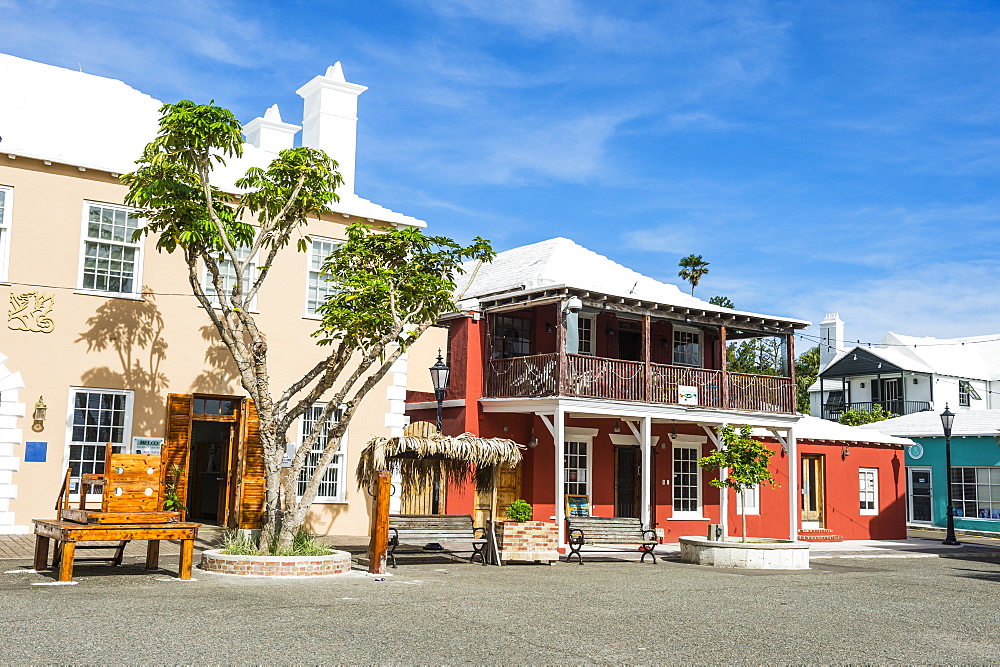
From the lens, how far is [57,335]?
47.6 ft

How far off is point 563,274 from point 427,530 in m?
9.23

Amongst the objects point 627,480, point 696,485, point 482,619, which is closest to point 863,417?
point 696,485

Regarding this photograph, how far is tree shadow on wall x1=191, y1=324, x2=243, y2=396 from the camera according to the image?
15752mm

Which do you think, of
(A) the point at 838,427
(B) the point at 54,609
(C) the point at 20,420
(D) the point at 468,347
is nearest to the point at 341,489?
(D) the point at 468,347

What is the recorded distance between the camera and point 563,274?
21688 millimetres

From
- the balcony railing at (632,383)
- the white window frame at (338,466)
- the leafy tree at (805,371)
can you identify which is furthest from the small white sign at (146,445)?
the leafy tree at (805,371)

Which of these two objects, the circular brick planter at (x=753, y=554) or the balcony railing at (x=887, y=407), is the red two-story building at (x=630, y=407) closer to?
the circular brick planter at (x=753, y=554)

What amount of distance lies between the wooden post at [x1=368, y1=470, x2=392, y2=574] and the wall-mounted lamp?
554 centimetres

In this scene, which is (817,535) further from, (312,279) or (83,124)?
(83,124)

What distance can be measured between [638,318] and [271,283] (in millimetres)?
7802

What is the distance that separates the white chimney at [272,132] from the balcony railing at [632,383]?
20.0 feet

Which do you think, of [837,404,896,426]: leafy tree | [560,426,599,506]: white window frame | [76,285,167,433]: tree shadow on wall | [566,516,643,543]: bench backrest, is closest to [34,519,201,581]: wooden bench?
[76,285,167,433]: tree shadow on wall

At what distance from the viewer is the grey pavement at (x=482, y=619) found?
6.91m

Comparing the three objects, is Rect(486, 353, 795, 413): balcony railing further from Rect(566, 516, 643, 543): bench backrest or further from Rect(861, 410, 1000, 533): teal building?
Rect(861, 410, 1000, 533): teal building
